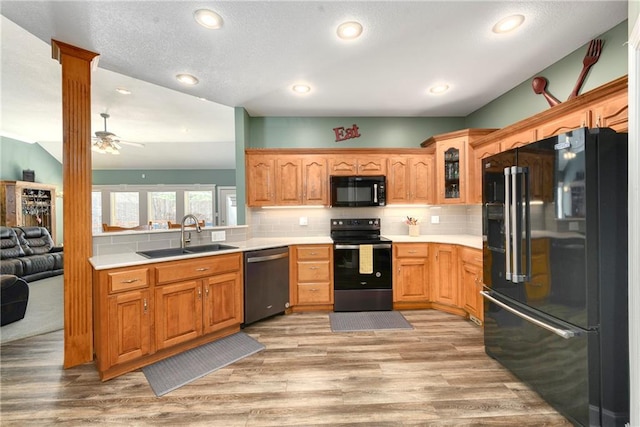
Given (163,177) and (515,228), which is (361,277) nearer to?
(515,228)

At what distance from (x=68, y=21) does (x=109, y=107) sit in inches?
105

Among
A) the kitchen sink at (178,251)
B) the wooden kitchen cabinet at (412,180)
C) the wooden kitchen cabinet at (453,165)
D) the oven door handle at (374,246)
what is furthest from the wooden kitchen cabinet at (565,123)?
the kitchen sink at (178,251)

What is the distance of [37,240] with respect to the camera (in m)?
5.32

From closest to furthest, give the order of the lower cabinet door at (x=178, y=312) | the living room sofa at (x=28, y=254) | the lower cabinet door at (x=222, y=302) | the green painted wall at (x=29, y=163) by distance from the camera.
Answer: the lower cabinet door at (x=178, y=312) < the lower cabinet door at (x=222, y=302) < the living room sofa at (x=28, y=254) < the green painted wall at (x=29, y=163)

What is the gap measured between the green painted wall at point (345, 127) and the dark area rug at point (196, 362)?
2.68 meters

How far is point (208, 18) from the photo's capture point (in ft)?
6.21

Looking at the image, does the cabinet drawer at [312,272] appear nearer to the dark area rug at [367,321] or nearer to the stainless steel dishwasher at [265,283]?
the stainless steel dishwasher at [265,283]

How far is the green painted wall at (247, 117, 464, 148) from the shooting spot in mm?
3939

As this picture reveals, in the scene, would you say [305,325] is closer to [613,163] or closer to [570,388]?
[570,388]

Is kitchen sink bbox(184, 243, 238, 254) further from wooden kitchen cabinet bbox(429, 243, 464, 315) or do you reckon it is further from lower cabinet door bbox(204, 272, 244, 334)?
wooden kitchen cabinet bbox(429, 243, 464, 315)

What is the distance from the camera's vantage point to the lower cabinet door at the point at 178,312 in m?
2.24

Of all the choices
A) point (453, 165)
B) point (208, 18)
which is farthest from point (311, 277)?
point (208, 18)

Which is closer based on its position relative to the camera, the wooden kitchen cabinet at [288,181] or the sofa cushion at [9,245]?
the wooden kitchen cabinet at [288,181]

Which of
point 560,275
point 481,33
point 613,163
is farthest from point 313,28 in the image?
point 560,275
